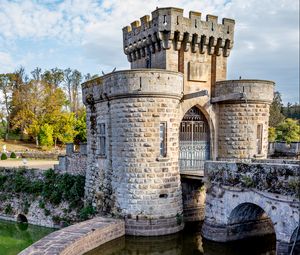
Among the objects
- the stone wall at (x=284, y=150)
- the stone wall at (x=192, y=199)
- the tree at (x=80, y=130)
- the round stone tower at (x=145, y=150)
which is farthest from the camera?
the tree at (x=80, y=130)

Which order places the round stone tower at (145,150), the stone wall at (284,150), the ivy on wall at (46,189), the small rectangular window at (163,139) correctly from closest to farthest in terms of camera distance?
the round stone tower at (145,150) < the small rectangular window at (163,139) < the ivy on wall at (46,189) < the stone wall at (284,150)

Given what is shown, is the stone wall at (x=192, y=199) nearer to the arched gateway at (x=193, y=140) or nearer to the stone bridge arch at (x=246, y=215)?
the arched gateway at (x=193, y=140)

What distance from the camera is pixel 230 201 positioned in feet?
39.9

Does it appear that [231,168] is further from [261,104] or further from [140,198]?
[261,104]

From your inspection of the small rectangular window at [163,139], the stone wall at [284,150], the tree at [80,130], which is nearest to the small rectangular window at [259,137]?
the stone wall at [284,150]

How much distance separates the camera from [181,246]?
41.7 feet

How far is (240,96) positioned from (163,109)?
11.7 feet

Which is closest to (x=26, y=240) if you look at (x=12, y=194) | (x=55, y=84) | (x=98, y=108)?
(x=12, y=194)

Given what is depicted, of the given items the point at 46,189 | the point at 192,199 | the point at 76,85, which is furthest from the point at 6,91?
the point at 192,199

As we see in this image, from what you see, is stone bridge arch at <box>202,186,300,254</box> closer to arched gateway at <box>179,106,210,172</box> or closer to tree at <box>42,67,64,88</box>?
arched gateway at <box>179,106,210,172</box>

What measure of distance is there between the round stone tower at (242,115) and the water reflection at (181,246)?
4551mm

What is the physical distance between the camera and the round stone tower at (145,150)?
1335 centimetres

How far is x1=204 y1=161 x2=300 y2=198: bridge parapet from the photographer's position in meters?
10.0

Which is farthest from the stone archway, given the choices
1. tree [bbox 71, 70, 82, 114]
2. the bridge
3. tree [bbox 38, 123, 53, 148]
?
tree [bbox 71, 70, 82, 114]
